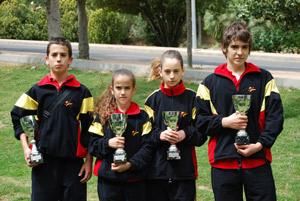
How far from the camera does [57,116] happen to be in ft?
14.4

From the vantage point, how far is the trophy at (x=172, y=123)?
13.7ft

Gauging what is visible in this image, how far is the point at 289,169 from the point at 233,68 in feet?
10.0

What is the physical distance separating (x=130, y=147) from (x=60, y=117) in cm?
57

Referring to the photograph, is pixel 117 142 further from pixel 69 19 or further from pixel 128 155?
pixel 69 19

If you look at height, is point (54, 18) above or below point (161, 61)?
above

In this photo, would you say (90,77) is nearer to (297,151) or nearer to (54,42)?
(297,151)

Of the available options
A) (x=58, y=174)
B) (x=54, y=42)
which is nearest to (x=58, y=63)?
(x=54, y=42)

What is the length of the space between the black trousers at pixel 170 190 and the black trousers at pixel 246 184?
237 millimetres

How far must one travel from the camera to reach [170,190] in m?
4.39

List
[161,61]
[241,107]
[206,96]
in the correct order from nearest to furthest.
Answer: [241,107] < [206,96] < [161,61]

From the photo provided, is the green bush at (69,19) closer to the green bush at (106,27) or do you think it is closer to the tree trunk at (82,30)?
the green bush at (106,27)

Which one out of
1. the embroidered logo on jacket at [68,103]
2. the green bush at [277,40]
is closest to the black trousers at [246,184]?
the embroidered logo on jacket at [68,103]

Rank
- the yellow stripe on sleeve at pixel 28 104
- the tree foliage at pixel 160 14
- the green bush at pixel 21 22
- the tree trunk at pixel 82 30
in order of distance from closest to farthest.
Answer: the yellow stripe on sleeve at pixel 28 104
the tree trunk at pixel 82 30
the tree foliage at pixel 160 14
the green bush at pixel 21 22

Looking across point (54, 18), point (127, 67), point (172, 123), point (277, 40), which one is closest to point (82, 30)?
point (54, 18)
